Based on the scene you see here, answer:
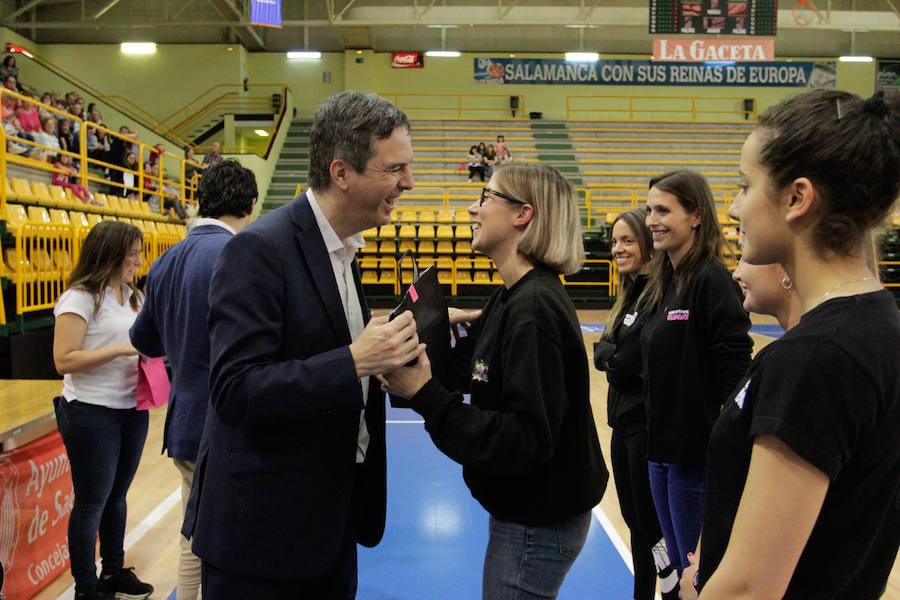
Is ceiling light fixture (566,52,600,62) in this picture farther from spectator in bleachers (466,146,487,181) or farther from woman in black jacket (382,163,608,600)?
woman in black jacket (382,163,608,600)

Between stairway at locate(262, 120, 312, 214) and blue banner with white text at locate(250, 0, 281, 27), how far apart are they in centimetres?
585

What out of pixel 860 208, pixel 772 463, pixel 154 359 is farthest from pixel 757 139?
pixel 154 359

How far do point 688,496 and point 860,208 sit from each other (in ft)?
4.84

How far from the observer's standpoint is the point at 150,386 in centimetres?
291

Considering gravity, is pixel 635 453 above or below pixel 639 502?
above

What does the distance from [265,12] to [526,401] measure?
1166 centimetres

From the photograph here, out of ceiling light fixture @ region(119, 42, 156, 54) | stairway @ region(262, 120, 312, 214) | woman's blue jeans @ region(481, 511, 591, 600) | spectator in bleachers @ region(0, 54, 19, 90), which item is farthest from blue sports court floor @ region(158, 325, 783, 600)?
ceiling light fixture @ region(119, 42, 156, 54)

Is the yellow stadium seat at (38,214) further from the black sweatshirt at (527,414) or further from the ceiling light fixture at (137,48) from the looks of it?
the ceiling light fixture at (137,48)

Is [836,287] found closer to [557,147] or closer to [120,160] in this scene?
[120,160]

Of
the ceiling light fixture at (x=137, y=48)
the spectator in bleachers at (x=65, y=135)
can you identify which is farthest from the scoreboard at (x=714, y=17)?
the ceiling light fixture at (x=137, y=48)

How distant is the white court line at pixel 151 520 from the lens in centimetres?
368

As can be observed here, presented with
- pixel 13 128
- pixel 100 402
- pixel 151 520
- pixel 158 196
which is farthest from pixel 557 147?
pixel 100 402

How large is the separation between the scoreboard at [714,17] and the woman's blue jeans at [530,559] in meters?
10.7

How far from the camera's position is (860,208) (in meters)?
0.98
